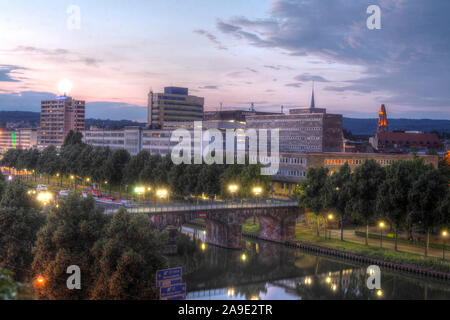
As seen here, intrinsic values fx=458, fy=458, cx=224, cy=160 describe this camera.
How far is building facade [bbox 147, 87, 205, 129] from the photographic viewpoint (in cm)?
16275

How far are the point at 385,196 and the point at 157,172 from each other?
1740 inches

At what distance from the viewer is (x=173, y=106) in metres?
166

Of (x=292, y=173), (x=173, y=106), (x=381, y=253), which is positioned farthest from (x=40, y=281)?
(x=173, y=106)

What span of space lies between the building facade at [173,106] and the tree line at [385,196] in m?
101

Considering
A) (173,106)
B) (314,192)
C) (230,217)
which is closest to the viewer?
(230,217)

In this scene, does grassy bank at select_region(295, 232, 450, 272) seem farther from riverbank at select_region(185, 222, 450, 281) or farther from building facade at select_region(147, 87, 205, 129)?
building facade at select_region(147, 87, 205, 129)

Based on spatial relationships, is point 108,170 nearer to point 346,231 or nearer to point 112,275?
point 346,231

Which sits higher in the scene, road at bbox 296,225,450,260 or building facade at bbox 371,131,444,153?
building facade at bbox 371,131,444,153

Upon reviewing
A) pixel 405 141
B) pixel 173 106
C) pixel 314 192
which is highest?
pixel 173 106

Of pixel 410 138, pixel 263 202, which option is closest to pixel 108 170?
pixel 263 202

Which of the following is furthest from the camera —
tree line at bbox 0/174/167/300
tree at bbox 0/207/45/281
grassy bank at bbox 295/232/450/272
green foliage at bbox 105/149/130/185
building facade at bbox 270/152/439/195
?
green foliage at bbox 105/149/130/185

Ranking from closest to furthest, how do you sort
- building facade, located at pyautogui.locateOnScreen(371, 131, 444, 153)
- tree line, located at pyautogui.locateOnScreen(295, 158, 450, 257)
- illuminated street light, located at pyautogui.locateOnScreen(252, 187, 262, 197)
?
1. tree line, located at pyautogui.locateOnScreen(295, 158, 450, 257)
2. illuminated street light, located at pyautogui.locateOnScreen(252, 187, 262, 197)
3. building facade, located at pyautogui.locateOnScreen(371, 131, 444, 153)

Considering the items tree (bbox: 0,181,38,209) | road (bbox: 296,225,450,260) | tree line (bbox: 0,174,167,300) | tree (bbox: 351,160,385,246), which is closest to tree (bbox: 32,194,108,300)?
tree line (bbox: 0,174,167,300)

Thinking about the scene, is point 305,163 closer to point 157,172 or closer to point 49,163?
point 157,172
